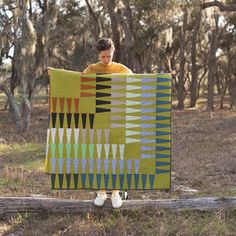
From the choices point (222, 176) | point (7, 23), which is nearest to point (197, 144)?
point (222, 176)

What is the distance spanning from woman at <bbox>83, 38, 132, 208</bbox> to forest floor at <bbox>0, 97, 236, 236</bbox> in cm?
16

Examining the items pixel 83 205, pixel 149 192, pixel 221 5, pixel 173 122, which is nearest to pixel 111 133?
pixel 83 205

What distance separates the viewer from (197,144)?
13.0 m

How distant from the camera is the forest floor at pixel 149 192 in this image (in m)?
5.21

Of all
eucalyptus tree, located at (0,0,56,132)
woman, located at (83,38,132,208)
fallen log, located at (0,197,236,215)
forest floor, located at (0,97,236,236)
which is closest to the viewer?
forest floor, located at (0,97,236,236)

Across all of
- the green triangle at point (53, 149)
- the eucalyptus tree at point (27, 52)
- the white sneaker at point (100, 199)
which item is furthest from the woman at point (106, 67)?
the eucalyptus tree at point (27, 52)

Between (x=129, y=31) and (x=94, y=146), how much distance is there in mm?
16207

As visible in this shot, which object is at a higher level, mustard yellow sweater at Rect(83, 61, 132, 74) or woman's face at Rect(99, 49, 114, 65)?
woman's face at Rect(99, 49, 114, 65)

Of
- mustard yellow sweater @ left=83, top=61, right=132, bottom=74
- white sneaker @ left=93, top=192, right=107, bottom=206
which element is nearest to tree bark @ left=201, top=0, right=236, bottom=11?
mustard yellow sweater @ left=83, top=61, right=132, bottom=74

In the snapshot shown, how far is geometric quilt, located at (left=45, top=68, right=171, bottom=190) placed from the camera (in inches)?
220

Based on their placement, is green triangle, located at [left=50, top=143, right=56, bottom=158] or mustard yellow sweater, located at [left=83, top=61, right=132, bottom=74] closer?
green triangle, located at [left=50, top=143, right=56, bottom=158]

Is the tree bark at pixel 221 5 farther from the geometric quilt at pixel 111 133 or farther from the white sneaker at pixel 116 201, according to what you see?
the white sneaker at pixel 116 201

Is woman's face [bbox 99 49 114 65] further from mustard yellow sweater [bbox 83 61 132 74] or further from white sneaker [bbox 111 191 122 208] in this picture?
white sneaker [bbox 111 191 122 208]

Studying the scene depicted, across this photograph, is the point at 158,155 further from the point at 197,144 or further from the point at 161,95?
the point at 197,144
